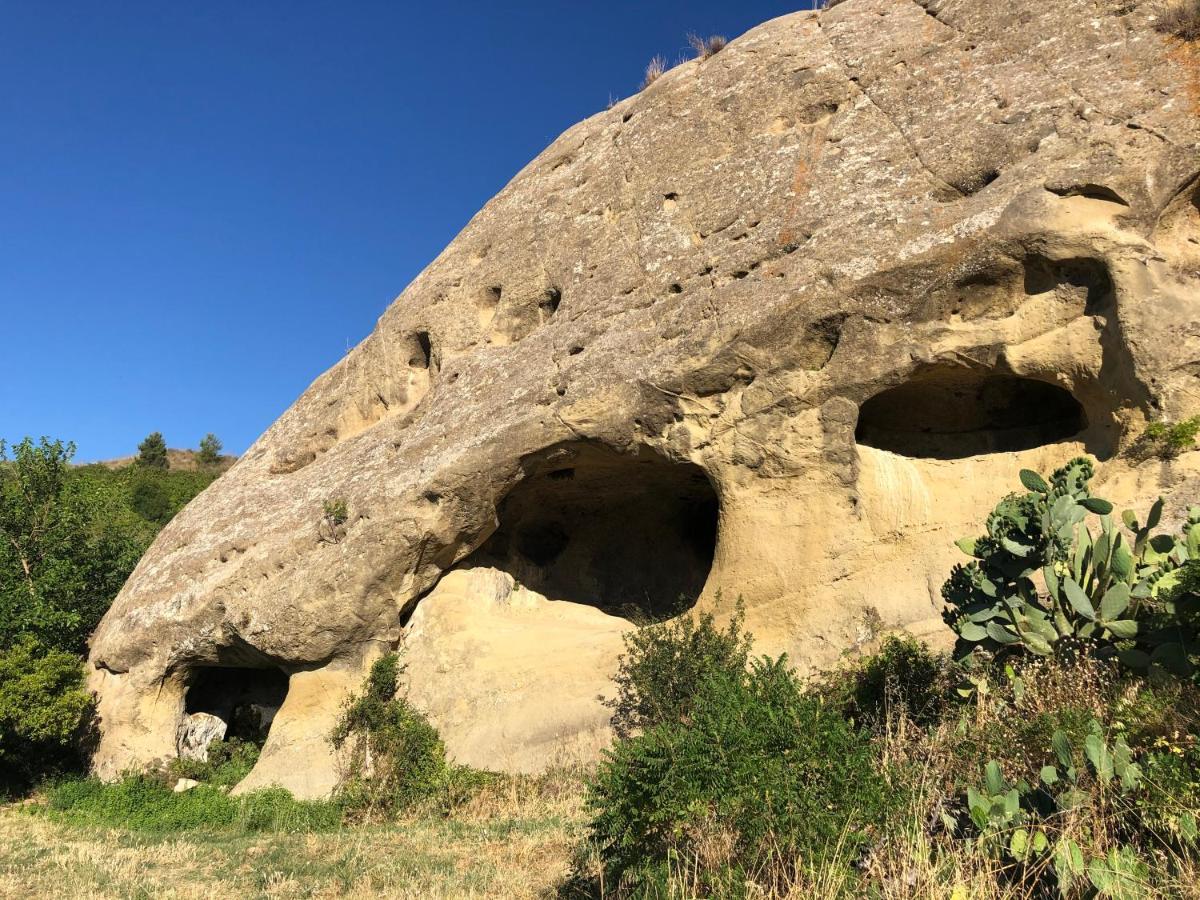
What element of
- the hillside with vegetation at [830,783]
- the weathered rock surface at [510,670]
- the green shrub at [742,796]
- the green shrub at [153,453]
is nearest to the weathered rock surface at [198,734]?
the hillside with vegetation at [830,783]

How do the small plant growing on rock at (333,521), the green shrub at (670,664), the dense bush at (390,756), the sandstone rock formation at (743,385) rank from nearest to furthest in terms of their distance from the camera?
the sandstone rock formation at (743,385)
the green shrub at (670,664)
the dense bush at (390,756)
the small plant growing on rock at (333,521)

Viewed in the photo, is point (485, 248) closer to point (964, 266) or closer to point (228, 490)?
point (228, 490)

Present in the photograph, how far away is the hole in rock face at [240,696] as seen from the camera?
45.1 ft

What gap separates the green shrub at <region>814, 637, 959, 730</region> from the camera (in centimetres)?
712

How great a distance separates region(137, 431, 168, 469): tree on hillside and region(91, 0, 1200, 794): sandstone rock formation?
32.3 meters

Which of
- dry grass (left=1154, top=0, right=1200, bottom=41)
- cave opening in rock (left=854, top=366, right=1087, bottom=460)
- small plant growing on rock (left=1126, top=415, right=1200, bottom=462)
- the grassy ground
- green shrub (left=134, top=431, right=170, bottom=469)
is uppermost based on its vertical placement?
green shrub (left=134, top=431, right=170, bottom=469)

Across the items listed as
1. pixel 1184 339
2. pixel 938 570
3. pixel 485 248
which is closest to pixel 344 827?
pixel 938 570

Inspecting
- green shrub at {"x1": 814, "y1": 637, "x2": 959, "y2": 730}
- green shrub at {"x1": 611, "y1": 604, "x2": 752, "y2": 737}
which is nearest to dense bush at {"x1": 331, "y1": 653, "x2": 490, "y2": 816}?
green shrub at {"x1": 611, "y1": 604, "x2": 752, "y2": 737}

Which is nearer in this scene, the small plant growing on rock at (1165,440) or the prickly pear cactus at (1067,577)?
the prickly pear cactus at (1067,577)

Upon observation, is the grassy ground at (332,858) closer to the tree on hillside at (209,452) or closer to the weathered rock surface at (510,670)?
the weathered rock surface at (510,670)

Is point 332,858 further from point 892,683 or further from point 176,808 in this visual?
point 892,683

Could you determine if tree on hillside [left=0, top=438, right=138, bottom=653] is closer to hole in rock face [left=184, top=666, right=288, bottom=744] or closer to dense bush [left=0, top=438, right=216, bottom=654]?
dense bush [left=0, top=438, right=216, bottom=654]

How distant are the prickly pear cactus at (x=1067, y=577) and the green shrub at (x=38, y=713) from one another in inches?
454

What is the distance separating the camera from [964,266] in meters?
8.69
